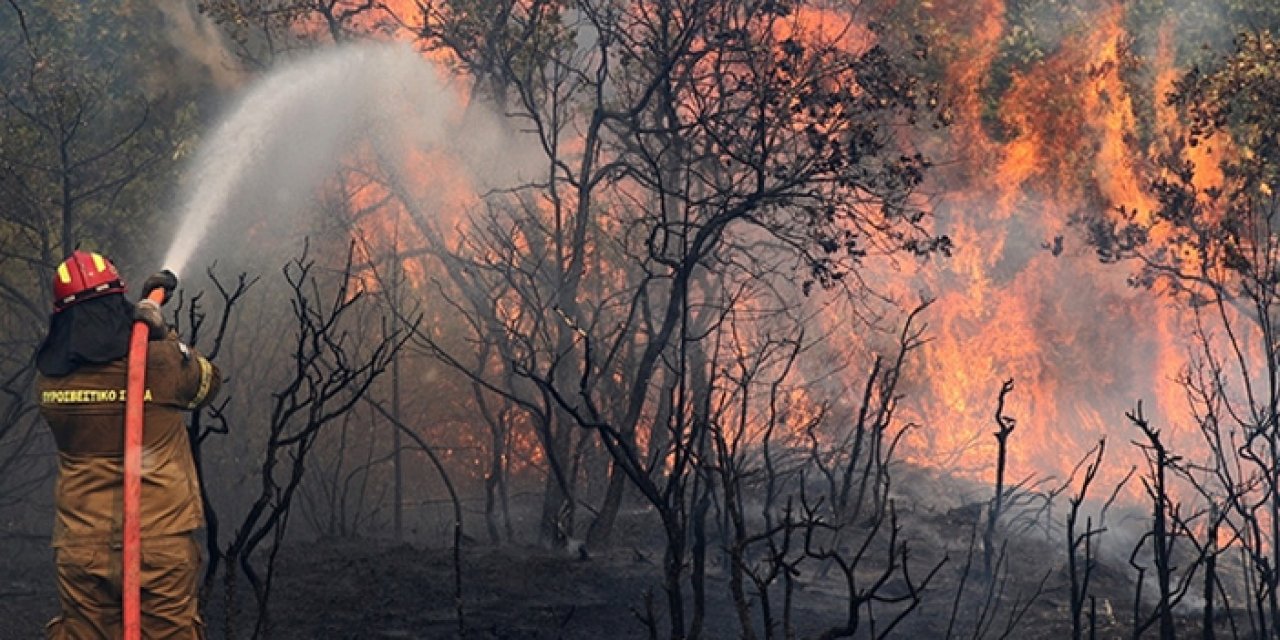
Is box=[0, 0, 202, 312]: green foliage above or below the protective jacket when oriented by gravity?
above

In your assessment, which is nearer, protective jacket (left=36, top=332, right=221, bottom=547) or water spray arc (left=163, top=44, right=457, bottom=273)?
protective jacket (left=36, top=332, right=221, bottom=547)

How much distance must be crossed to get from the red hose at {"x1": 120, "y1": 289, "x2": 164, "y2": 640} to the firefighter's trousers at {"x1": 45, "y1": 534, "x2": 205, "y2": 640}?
0.16 m

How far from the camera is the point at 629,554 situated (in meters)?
12.1

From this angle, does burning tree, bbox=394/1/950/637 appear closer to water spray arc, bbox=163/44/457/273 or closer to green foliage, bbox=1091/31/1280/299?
water spray arc, bbox=163/44/457/273

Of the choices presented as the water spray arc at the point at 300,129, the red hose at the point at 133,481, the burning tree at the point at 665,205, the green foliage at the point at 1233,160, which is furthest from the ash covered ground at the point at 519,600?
the water spray arc at the point at 300,129

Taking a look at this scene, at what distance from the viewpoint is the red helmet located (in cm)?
638

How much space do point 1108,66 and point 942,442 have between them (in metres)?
7.01

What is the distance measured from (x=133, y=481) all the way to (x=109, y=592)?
0.57 meters

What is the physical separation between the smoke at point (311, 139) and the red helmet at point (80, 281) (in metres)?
10.8

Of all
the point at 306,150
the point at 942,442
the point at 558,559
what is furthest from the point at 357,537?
the point at 942,442

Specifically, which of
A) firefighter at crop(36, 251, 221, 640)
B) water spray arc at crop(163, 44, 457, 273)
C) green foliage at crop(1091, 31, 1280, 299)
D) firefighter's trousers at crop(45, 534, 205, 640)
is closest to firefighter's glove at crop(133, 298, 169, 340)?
firefighter at crop(36, 251, 221, 640)

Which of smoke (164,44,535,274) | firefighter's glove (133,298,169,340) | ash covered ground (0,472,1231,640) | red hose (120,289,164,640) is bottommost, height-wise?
ash covered ground (0,472,1231,640)

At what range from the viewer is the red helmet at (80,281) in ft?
20.9

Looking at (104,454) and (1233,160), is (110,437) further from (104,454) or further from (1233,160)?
(1233,160)
